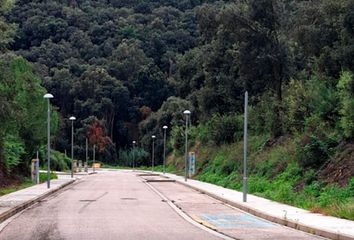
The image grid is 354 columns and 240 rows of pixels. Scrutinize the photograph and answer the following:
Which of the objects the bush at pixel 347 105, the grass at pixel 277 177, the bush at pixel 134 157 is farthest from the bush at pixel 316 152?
the bush at pixel 134 157

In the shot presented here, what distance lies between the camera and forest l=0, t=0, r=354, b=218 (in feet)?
101

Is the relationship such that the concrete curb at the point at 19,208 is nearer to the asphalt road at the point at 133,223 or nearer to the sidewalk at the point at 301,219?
the asphalt road at the point at 133,223

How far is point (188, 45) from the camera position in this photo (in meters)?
130

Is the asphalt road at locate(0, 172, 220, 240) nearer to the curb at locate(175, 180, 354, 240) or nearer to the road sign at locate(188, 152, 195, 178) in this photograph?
the curb at locate(175, 180, 354, 240)

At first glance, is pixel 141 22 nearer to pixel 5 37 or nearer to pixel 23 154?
pixel 23 154

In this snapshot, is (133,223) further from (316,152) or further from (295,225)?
(316,152)

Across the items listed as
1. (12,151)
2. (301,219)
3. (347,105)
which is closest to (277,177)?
(347,105)

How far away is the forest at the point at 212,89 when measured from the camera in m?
30.8

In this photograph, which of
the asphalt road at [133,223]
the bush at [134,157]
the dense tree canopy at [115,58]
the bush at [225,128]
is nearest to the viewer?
the asphalt road at [133,223]

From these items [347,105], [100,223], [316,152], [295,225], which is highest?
[347,105]

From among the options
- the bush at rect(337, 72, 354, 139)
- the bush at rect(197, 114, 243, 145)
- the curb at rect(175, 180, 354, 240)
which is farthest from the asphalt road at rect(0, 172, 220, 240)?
the bush at rect(197, 114, 243, 145)

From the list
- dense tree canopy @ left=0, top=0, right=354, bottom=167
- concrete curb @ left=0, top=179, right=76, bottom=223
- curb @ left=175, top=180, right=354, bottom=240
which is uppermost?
dense tree canopy @ left=0, top=0, right=354, bottom=167

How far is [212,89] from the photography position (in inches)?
2382

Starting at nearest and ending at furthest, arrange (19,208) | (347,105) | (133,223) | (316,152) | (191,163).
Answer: (133,223)
(19,208)
(347,105)
(316,152)
(191,163)
